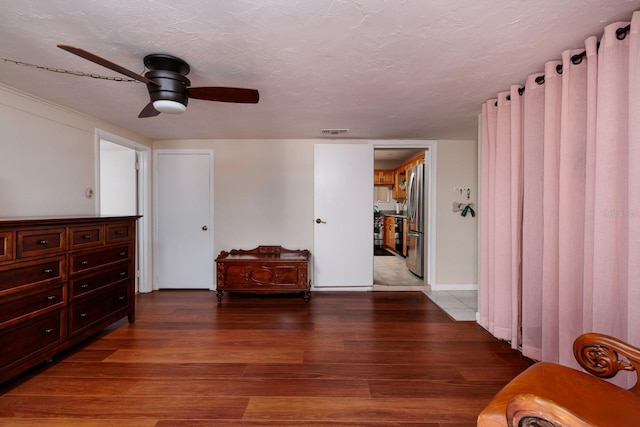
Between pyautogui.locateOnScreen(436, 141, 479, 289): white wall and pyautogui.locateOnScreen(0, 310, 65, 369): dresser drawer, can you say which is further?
pyautogui.locateOnScreen(436, 141, 479, 289): white wall

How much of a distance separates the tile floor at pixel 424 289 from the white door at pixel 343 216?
0.49 metres

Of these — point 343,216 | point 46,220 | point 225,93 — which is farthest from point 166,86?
point 343,216

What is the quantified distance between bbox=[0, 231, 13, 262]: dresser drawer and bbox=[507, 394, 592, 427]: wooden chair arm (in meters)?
2.65

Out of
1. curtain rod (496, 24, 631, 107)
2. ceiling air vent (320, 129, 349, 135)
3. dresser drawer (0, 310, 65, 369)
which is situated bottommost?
dresser drawer (0, 310, 65, 369)

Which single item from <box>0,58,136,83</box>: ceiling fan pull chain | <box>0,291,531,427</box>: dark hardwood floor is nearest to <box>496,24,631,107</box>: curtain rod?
<box>0,291,531,427</box>: dark hardwood floor

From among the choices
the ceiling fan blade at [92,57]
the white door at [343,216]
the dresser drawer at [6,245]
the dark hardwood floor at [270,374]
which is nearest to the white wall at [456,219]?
the white door at [343,216]

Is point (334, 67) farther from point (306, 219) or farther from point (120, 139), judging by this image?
point (120, 139)

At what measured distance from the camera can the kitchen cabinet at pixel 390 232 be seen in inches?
265

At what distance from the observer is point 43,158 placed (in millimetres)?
2371

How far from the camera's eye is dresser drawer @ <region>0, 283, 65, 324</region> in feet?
5.36

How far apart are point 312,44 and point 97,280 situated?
100 inches

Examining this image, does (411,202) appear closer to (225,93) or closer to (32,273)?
(225,93)

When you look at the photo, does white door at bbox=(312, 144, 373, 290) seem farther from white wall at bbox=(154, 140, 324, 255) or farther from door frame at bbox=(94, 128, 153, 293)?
door frame at bbox=(94, 128, 153, 293)

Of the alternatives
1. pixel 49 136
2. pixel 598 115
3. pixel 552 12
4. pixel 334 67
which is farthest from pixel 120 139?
pixel 598 115
